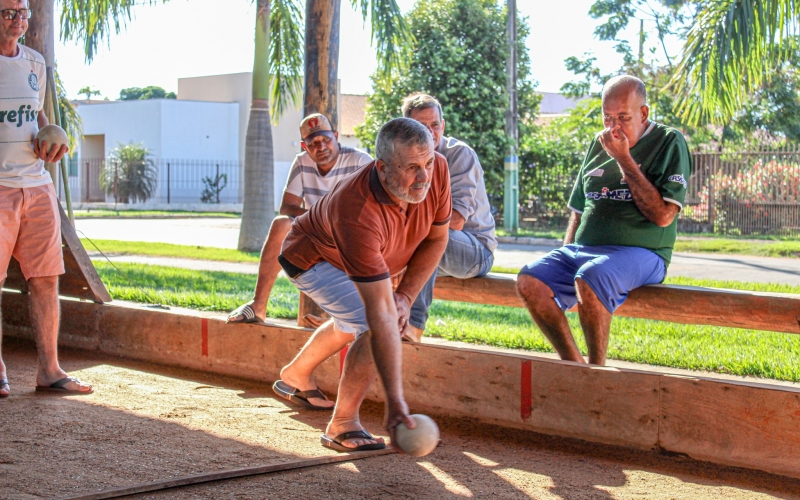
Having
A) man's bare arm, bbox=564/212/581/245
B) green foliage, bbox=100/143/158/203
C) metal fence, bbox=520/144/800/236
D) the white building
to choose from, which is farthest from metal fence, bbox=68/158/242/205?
man's bare arm, bbox=564/212/581/245

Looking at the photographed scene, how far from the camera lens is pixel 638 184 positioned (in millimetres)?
4418

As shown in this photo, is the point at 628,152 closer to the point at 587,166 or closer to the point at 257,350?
the point at 587,166

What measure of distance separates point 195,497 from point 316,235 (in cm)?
130

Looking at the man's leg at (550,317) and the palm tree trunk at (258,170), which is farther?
the palm tree trunk at (258,170)

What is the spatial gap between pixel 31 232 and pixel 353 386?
2.22 m

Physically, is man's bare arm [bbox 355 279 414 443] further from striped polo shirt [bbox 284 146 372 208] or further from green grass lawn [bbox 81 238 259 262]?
green grass lawn [bbox 81 238 259 262]

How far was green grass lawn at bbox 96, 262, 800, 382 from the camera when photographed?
19.1 feet

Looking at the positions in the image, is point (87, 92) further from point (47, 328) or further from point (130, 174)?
point (47, 328)

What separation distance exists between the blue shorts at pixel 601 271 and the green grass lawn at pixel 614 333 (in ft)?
4.70

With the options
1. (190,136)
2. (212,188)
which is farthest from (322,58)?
(190,136)

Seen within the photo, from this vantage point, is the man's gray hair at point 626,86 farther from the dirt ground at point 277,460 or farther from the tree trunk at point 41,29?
the tree trunk at point 41,29

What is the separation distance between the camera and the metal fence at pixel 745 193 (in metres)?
17.8

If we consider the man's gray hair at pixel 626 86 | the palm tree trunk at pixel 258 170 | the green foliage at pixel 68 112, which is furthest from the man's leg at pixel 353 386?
the palm tree trunk at pixel 258 170

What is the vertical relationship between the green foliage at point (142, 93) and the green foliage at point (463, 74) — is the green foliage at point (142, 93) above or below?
above
